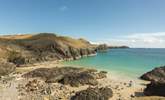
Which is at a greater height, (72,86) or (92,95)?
(92,95)

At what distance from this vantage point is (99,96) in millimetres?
29656

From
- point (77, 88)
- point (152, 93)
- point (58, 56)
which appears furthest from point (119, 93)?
point (58, 56)

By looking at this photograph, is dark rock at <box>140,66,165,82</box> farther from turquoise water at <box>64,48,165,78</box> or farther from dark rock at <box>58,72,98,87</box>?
dark rock at <box>58,72,98,87</box>

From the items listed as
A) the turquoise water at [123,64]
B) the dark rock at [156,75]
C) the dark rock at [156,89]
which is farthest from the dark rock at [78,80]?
the turquoise water at [123,64]

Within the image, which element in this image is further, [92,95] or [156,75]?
[156,75]

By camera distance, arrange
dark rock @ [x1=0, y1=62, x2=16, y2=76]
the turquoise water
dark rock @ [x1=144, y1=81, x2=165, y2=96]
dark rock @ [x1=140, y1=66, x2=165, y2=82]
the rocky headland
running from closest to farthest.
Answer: the rocky headland
dark rock @ [x1=144, y1=81, x2=165, y2=96]
dark rock @ [x1=140, y1=66, x2=165, y2=82]
dark rock @ [x1=0, y1=62, x2=16, y2=76]
the turquoise water

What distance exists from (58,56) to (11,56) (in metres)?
23.4

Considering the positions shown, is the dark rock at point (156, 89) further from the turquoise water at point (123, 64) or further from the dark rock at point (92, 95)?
the turquoise water at point (123, 64)

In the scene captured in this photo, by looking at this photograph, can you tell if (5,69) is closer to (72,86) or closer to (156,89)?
(72,86)

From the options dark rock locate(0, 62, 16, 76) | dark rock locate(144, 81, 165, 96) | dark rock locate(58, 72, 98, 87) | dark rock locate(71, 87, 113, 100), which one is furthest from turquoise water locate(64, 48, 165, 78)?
dark rock locate(0, 62, 16, 76)

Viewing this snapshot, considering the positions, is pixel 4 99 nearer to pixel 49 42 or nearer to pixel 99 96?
pixel 99 96

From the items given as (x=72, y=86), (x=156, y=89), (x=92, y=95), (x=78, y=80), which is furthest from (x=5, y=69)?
(x=156, y=89)

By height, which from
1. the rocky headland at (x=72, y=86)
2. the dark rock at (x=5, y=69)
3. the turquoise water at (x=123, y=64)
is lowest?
the turquoise water at (x=123, y=64)

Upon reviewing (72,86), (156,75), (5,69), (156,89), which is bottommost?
(72,86)
